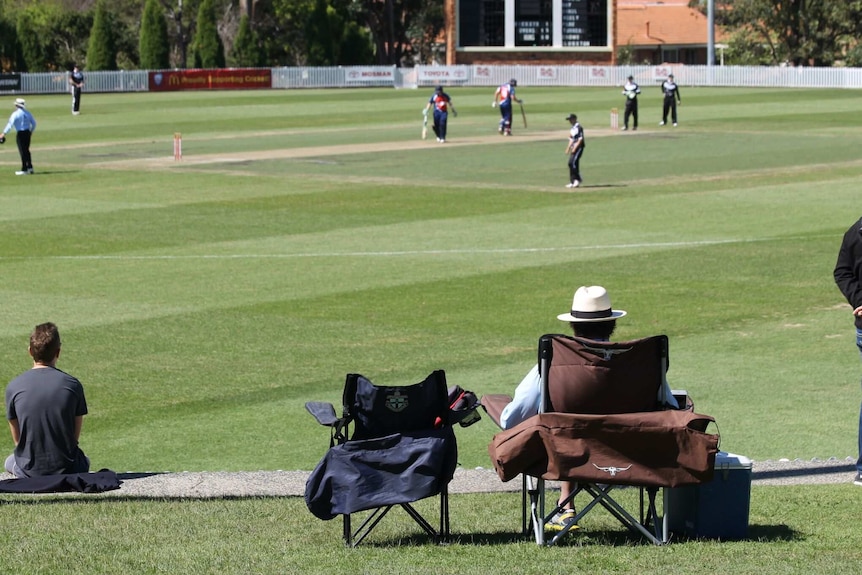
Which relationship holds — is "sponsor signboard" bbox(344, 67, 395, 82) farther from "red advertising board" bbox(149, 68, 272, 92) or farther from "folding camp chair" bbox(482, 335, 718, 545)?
"folding camp chair" bbox(482, 335, 718, 545)

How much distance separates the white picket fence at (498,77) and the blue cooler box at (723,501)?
2877 inches

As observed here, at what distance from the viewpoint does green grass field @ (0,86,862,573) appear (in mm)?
11812

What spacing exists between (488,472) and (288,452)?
7.14ft

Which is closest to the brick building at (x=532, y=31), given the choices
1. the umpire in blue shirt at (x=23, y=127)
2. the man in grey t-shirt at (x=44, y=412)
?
the umpire in blue shirt at (x=23, y=127)

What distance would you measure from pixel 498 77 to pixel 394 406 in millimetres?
79334

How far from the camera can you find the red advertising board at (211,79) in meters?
83.6

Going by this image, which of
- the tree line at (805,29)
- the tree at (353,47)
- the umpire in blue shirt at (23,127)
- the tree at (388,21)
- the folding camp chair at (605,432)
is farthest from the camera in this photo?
the tree at (388,21)

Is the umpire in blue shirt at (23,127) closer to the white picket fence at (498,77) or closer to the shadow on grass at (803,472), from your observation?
the shadow on grass at (803,472)

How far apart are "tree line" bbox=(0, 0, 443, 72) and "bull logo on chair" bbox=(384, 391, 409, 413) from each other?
82689 mm

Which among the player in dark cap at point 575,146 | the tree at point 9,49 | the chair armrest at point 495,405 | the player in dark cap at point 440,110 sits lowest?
the chair armrest at point 495,405

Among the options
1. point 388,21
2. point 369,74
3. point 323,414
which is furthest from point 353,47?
point 323,414

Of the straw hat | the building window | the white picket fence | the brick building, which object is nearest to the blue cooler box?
the straw hat

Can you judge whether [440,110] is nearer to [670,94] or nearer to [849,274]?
[670,94]

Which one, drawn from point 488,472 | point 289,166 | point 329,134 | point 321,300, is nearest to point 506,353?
point 321,300
